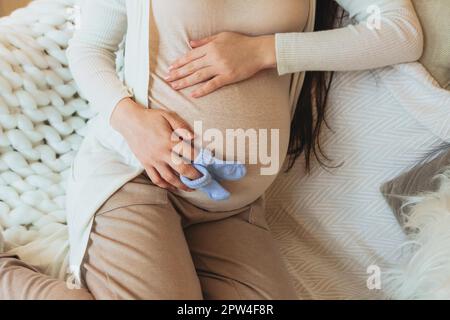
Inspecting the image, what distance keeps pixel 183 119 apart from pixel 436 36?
1.54 feet

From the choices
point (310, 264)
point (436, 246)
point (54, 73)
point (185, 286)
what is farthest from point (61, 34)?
point (436, 246)

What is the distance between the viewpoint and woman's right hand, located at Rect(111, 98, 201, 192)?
0.78 metres

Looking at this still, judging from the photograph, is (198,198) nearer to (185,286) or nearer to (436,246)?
(185,286)

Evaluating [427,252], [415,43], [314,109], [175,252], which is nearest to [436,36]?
[415,43]

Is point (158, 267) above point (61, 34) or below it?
below

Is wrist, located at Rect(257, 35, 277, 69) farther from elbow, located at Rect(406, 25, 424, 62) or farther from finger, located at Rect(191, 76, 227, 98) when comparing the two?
elbow, located at Rect(406, 25, 424, 62)

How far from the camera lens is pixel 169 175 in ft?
2.58

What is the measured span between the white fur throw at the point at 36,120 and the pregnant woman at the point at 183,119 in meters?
0.10

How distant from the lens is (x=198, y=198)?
0.82 meters

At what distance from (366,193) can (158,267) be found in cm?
45

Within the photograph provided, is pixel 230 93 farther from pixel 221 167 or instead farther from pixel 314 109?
pixel 314 109

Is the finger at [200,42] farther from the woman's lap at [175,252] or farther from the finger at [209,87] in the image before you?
the woman's lap at [175,252]

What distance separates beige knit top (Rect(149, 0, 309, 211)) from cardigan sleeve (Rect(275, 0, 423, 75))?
0.14 ft

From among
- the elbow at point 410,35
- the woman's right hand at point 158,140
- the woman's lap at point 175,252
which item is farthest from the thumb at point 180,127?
the elbow at point 410,35
